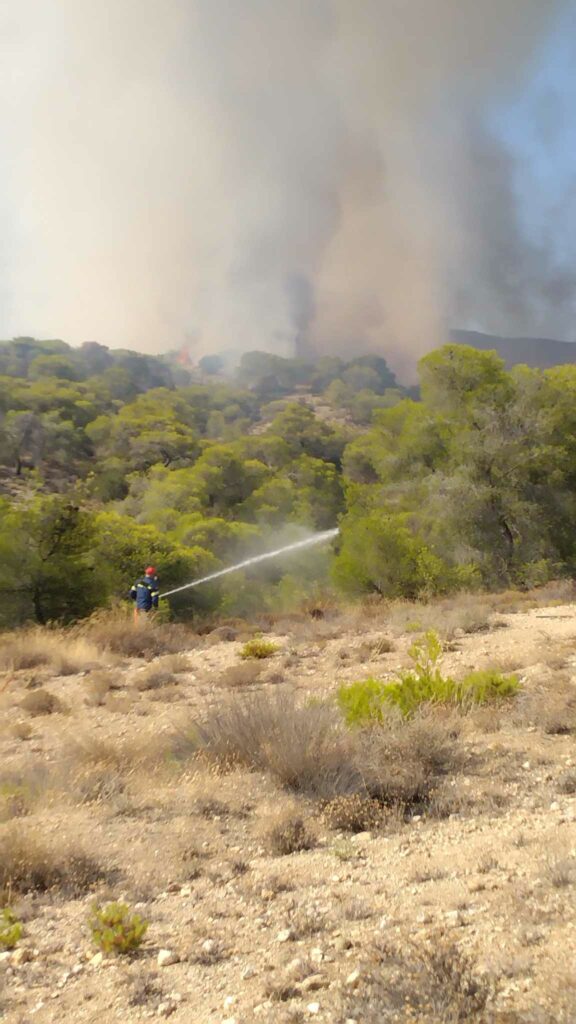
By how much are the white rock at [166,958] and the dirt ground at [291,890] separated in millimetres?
14

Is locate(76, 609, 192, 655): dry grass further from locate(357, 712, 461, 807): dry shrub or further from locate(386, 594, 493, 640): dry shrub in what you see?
locate(357, 712, 461, 807): dry shrub

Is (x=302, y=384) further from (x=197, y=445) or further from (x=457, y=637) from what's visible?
(x=457, y=637)

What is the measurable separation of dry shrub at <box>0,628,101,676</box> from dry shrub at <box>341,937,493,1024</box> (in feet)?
29.3

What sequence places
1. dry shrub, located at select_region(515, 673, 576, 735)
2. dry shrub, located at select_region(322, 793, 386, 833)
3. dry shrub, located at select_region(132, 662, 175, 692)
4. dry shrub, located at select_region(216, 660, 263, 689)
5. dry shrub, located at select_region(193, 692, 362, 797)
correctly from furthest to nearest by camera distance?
dry shrub, located at select_region(132, 662, 175, 692), dry shrub, located at select_region(216, 660, 263, 689), dry shrub, located at select_region(515, 673, 576, 735), dry shrub, located at select_region(193, 692, 362, 797), dry shrub, located at select_region(322, 793, 386, 833)

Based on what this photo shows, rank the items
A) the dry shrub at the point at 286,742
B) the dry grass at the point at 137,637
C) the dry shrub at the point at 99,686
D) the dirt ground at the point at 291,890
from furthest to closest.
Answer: the dry grass at the point at 137,637
the dry shrub at the point at 99,686
the dry shrub at the point at 286,742
the dirt ground at the point at 291,890

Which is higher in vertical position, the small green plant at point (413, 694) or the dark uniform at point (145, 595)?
the dark uniform at point (145, 595)

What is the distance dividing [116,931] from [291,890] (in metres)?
0.88

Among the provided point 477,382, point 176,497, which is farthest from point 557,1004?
point 176,497

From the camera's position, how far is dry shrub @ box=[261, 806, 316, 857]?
12.9 feet

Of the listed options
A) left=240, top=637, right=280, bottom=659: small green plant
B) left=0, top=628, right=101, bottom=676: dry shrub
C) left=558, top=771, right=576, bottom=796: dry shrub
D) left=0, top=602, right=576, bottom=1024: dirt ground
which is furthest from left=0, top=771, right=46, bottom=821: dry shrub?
left=240, top=637, right=280, bottom=659: small green plant

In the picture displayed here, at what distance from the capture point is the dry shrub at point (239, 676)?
9195 millimetres

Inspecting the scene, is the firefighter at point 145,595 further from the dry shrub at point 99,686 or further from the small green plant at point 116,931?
the small green plant at point 116,931

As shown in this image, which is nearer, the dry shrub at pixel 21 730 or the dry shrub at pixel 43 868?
the dry shrub at pixel 43 868

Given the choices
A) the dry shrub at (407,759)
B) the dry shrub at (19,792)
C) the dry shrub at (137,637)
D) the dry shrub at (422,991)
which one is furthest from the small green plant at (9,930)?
the dry shrub at (137,637)
